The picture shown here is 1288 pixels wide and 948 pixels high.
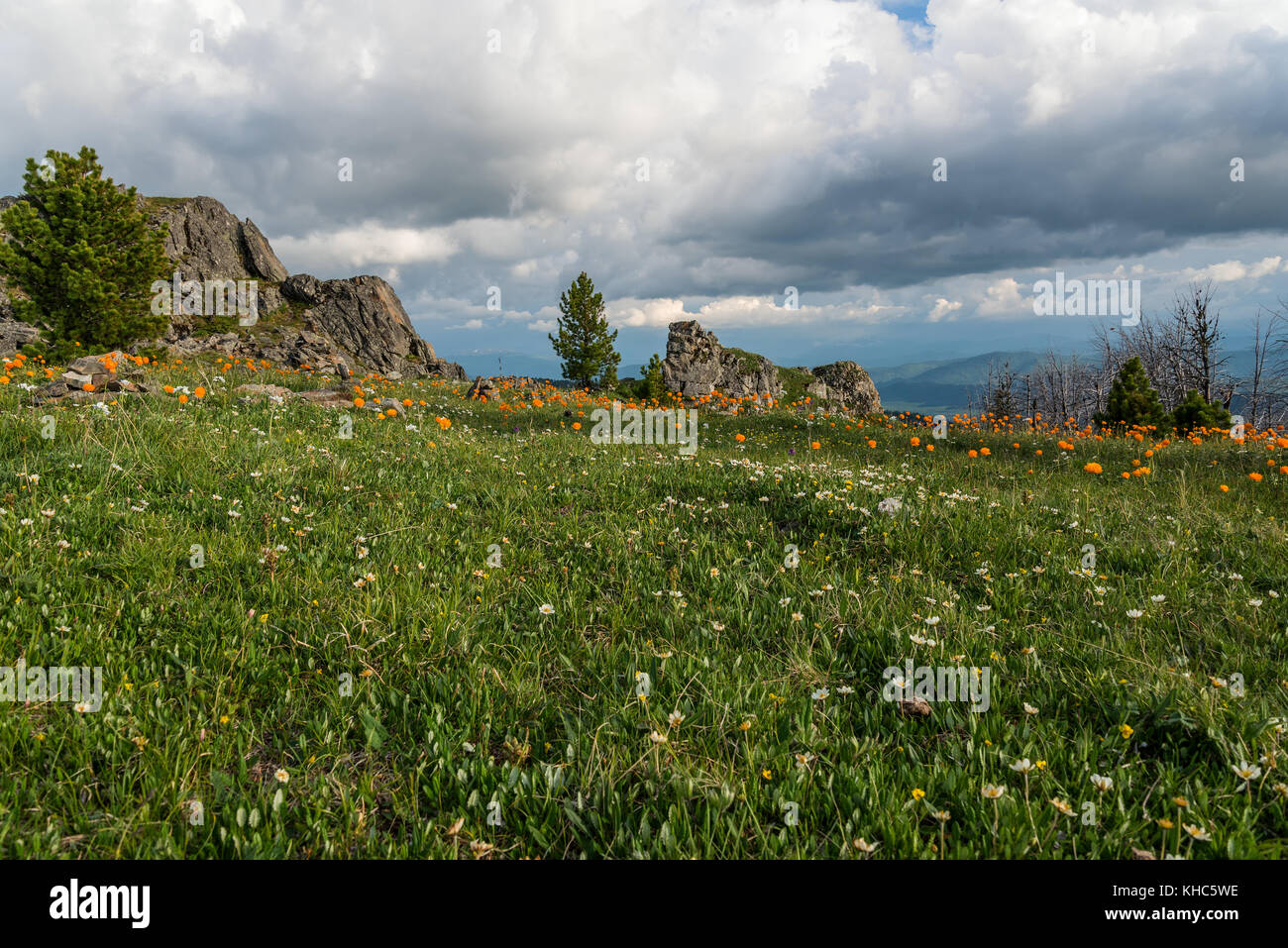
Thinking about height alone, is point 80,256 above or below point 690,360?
below

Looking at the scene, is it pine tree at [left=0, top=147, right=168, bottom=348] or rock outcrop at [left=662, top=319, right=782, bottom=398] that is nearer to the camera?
pine tree at [left=0, top=147, right=168, bottom=348]

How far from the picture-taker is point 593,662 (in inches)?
151

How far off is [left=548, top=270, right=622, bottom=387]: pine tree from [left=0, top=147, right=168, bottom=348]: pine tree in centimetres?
3754

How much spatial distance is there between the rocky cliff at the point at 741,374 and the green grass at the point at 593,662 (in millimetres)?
36775

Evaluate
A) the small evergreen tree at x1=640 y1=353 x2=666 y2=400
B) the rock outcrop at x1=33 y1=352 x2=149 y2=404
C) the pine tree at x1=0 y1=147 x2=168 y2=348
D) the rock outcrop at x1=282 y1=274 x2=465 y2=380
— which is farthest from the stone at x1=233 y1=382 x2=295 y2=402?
the rock outcrop at x1=282 y1=274 x2=465 y2=380

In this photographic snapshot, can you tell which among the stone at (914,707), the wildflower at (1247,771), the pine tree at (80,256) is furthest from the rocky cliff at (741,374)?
the wildflower at (1247,771)

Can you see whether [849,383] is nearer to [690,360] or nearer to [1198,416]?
[690,360]

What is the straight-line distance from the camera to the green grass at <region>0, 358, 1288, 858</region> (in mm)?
2602

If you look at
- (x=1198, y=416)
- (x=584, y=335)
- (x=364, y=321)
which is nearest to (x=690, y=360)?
(x=584, y=335)

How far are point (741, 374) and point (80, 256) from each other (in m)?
86.2

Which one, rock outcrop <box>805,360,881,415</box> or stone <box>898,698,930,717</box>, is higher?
rock outcrop <box>805,360,881,415</box>

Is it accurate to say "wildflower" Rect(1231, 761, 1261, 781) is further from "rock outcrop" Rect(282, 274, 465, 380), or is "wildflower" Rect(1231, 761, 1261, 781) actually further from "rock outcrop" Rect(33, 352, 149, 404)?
"rock outcrop" Rect(282, 274, 465, 380)
